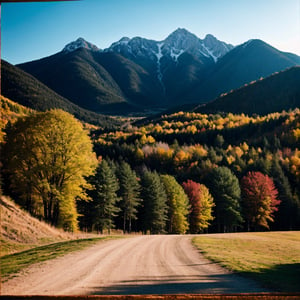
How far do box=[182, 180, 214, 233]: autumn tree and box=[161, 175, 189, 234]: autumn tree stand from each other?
2559mm

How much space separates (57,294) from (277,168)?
61.0 m

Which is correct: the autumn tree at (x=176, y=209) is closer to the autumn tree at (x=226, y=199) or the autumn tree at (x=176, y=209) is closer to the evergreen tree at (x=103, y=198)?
the autumn tree at (x=226, y=199)

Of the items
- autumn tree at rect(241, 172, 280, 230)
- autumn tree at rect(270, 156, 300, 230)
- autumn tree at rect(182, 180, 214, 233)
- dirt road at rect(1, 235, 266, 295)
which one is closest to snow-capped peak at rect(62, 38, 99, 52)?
dirt road at rect(1, 235, 266, 295)

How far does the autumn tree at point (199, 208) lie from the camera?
55344 mm

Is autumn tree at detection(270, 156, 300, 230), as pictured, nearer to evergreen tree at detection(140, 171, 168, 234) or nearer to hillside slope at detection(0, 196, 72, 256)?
evergreen tree at detection(140, 171, 168, 234)

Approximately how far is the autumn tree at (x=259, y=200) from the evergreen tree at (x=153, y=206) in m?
18.1

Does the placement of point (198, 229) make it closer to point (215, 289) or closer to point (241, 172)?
point (241, 172)

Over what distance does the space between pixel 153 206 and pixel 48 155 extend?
105ft

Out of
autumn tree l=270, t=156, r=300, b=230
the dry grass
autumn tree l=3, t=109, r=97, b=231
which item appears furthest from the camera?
autumn tree l=270, t=156, r=300, b=230

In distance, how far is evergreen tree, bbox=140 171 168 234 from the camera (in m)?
49.5

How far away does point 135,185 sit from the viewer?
51.2 metres

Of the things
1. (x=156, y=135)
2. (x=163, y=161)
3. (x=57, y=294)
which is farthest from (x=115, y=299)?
(x=156, y=135)

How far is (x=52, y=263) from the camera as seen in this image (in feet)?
25.1

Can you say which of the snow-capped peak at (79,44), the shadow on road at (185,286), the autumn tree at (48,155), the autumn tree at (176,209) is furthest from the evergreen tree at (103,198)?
the shadow on road at (185,286)
